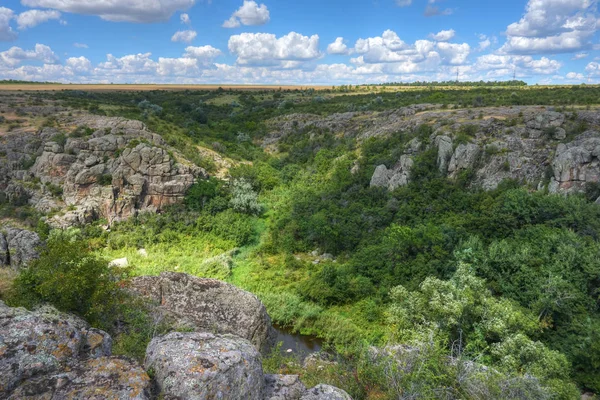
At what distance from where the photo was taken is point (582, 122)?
1156 inches

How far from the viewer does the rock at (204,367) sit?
607 centimetres

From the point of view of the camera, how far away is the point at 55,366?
6.09m

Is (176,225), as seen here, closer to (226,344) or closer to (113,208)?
(113,208)

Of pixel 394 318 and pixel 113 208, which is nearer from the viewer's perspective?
pixel 394 318

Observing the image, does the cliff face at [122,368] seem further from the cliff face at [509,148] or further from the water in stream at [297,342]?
the cliff face at [509,148]

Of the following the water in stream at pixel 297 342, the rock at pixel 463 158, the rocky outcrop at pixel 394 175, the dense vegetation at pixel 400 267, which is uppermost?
the rock at pixel 463 158

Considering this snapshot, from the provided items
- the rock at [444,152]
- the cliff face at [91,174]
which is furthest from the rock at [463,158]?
the cliff face at [91,174]

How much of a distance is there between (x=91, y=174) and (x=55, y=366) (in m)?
26.8

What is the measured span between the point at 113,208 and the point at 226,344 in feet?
82.2

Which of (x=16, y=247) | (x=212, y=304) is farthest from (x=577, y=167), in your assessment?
(x=16, y=247)

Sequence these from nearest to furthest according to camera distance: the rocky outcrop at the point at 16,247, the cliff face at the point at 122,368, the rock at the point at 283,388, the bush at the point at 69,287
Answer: the cliff face at the point at 122,368, the rock at the point at 283,388, the bush at the point at 69,287, the rocky outcrop at the point at 16,247

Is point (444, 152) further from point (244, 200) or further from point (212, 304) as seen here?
point (212, 304)

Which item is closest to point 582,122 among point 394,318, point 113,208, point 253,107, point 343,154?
point 343,154

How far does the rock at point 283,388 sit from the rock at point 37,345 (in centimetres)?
328
